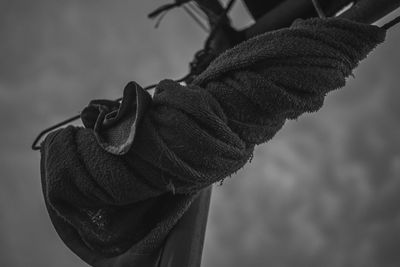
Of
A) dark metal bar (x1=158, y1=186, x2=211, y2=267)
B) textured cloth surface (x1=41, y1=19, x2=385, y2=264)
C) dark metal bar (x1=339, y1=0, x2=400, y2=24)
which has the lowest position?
dark metal bar (x1=158, y1=186, x2=211, y2=267)

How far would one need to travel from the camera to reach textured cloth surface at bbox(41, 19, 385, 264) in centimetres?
74

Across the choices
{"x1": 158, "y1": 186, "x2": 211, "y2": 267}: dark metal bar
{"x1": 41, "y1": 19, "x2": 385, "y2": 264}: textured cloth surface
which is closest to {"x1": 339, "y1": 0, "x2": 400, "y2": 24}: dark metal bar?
{"x1": 41, "y1": 19, "x2": 385, "y2": 264}: textured cloth surface

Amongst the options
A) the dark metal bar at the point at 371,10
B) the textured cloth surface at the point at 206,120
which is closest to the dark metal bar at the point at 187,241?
the textured cloth surface at the point at 206,120

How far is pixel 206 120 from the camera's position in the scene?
73 cm

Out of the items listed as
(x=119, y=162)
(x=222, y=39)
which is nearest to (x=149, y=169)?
(x=119, y=162)

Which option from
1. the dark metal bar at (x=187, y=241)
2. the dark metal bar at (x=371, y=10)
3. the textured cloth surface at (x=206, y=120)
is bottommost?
the dark metal bar at (x=187, y=241)

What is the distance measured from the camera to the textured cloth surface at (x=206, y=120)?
0.74m

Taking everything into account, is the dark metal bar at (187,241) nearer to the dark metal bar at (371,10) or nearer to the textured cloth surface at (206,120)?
the textured cloth surface at (206,120)

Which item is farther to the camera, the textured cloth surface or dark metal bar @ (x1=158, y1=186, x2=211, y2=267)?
dark metal bar @ (x1=158, y1=186, x2=211, y2=267)

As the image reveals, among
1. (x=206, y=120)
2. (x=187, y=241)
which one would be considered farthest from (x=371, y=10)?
(x=187, y=241)

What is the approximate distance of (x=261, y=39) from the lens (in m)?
0.80

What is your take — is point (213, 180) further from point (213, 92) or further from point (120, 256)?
point (120, 256)

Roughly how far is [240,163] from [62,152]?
39 centimetres

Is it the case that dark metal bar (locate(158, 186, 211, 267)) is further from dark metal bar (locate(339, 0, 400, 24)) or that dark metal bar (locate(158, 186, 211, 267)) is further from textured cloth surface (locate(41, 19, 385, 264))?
dark metal bar (locate(339, 0, 400, 24))
